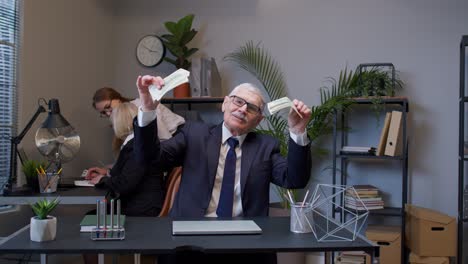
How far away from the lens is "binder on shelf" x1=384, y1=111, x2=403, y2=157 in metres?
3.60

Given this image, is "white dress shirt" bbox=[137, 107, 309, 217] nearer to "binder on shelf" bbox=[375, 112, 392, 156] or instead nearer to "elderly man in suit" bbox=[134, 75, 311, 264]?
"elderly man in suit" bbox=[134, 75, 311, 264]

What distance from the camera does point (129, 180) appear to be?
2688mm

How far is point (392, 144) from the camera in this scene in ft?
11.9

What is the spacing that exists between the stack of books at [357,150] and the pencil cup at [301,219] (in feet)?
7.11

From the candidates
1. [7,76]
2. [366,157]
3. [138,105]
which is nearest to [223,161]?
[138,105]

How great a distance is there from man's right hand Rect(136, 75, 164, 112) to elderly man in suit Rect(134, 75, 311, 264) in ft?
0.35

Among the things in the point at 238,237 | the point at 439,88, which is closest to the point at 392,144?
the point at 439,88

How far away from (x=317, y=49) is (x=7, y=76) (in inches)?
98.1

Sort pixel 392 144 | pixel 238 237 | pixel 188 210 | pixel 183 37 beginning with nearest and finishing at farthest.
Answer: pixel 238 237 → pixel 188 210 → pixel 392 144 → pixel 183 37

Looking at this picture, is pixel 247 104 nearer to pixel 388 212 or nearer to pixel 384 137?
pixel 384 137

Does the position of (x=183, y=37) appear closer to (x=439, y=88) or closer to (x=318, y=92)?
(x=318, y=92)

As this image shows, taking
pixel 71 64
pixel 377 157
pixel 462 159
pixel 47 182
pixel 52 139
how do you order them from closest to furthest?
pixel 47 182
pixel 52 139
pixel 462 159
pixel 71 64
pixel 377 157

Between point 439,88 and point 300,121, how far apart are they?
2.60 metres

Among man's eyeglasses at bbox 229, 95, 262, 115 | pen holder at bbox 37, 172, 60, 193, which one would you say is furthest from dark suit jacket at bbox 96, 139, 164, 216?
man's eyeglasses at bbox 229, 95, 262, 115
